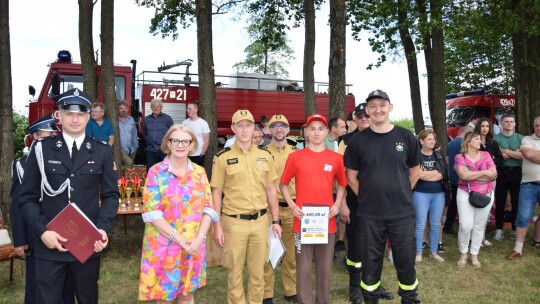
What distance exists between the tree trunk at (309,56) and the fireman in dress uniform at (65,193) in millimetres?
8960

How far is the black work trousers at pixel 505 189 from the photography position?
24.2ft

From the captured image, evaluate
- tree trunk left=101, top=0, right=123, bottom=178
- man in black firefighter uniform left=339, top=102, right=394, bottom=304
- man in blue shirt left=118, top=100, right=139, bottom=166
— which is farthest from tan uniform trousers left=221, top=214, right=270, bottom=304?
man in blue shirt left=118, top=100, right=139, bottom=166

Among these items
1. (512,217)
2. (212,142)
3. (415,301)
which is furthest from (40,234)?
(512,217)

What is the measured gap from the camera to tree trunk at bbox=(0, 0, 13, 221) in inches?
316

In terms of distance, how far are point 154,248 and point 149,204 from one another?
334 millimetres

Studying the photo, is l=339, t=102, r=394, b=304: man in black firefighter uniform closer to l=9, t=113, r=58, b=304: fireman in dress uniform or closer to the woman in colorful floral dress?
the woman in colorful floral dress

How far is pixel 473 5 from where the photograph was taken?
15367 millimetres

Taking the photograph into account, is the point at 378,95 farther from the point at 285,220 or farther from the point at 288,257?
the point at 288,257

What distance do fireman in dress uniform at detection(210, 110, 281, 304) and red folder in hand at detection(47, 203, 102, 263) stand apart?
118 cm

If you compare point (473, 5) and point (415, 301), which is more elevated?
point (473, 5)

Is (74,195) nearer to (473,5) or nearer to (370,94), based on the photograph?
(370,94)

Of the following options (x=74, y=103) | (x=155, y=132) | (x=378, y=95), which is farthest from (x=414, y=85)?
(x=74, y=103)

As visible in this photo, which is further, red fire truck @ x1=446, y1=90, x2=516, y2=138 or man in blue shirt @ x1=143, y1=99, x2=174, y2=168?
red fire truck @ x1=446, y1=90, x2=516, y2=138

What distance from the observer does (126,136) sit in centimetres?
877
